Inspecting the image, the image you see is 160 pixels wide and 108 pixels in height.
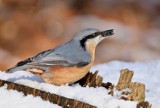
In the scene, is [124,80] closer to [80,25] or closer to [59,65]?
[59,65]

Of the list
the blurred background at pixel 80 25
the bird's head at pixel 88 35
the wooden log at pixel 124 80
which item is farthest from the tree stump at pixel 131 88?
the blurred background at pixel 80 25

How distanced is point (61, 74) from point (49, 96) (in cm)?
29

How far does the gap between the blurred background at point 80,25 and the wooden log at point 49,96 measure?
2.43 meters

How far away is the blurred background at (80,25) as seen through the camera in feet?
19.4

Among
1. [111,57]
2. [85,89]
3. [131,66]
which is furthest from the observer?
[111,57]

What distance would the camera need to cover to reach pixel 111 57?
19.4 feet

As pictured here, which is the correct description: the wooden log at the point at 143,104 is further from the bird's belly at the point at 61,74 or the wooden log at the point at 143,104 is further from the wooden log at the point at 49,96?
the bird's belly at the point at 61,74

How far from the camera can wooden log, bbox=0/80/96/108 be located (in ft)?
10.2

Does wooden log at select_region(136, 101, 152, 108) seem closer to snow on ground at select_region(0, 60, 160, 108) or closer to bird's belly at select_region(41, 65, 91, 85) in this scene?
snow on ground at select_region(0, 60, 160, 108)

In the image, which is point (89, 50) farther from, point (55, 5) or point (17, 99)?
point (55, 5)

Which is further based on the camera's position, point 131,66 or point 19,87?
point 131,66

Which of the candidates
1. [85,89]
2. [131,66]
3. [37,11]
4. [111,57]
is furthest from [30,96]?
[37,11]

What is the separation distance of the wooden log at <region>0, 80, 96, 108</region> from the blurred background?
243cm

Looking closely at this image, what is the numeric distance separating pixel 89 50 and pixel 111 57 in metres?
2.37
